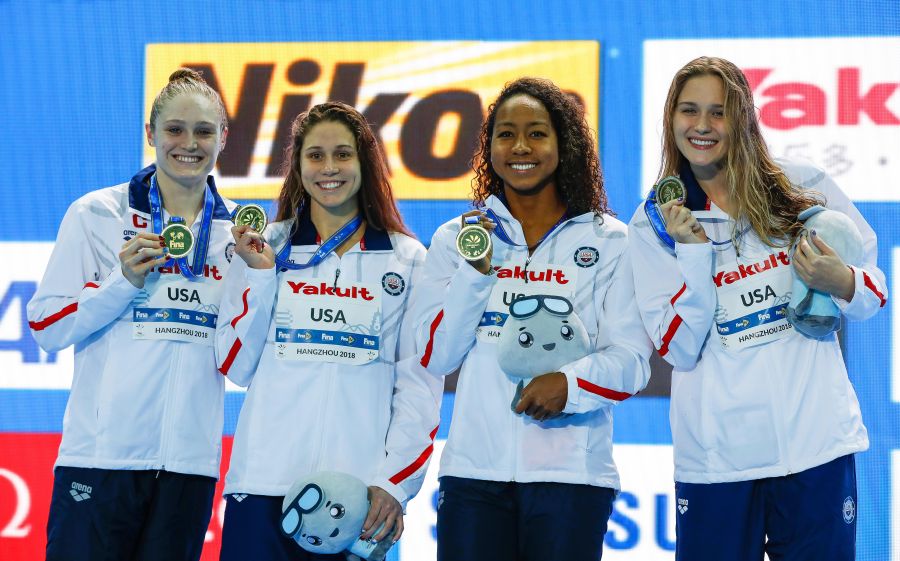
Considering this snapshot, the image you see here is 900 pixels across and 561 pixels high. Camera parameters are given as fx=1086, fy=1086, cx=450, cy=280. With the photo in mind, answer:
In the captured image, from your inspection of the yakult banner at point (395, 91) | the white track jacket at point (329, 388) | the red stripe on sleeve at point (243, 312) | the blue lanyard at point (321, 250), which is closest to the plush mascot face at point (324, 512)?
the white track jacket at point (329, 388)

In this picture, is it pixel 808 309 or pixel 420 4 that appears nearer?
pixel 808 309

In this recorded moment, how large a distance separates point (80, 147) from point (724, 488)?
10.9 feet

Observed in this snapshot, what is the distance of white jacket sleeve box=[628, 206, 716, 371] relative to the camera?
271cm

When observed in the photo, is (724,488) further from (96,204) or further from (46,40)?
(46,40)

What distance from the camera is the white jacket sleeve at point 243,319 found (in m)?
2.89

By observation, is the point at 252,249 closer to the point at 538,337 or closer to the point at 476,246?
the point at 476,246

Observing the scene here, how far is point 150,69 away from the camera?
4.80 m

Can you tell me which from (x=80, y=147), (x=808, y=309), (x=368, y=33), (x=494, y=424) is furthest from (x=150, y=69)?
(x=808, y=309)

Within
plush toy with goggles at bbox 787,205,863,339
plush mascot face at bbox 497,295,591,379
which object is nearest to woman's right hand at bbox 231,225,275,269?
plush mascot face at bbox 497,295,591,379

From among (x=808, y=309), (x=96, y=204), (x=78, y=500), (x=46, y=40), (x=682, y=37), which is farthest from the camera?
(x=46, y=40)

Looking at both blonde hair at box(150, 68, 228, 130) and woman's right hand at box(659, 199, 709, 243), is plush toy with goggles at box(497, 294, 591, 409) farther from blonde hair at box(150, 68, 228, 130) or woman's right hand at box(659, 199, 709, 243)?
blonde hair at box(150, 68, 228, 130)

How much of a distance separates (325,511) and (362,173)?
100 centimetres

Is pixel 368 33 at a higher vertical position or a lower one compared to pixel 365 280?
higher

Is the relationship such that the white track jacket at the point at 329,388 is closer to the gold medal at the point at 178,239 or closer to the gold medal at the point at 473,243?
the gold medal at the point at 178,239
